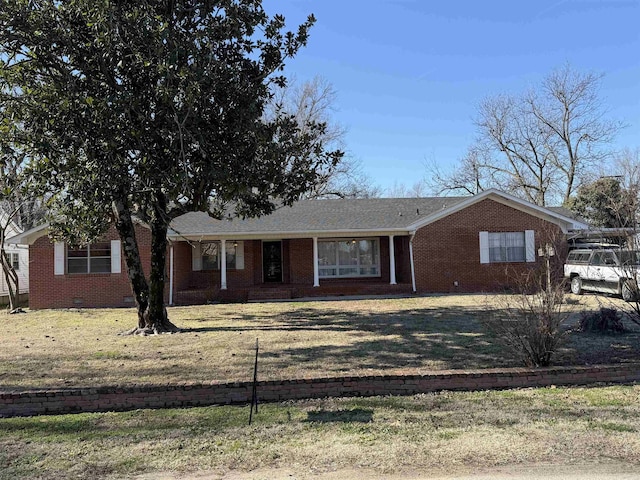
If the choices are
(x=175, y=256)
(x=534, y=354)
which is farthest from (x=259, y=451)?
(x=175, y=256)

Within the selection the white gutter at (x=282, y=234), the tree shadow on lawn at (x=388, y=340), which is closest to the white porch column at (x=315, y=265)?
the white gutter at (x=282, y=234)

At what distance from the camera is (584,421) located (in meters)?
5.23

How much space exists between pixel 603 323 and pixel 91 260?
16859mm

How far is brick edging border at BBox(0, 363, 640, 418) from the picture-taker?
607 cm

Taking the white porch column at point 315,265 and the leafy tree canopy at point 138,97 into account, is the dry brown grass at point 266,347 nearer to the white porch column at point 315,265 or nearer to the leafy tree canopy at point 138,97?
the leafy tree canopy at point 138,97

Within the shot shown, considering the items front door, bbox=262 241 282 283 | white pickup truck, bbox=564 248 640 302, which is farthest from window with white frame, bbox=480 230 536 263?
front door, bbox=262 241 282 283

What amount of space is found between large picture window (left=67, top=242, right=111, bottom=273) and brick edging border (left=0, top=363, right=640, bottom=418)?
42.3 feet

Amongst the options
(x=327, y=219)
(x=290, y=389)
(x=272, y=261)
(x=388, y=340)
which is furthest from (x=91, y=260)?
(x=290, y=389)

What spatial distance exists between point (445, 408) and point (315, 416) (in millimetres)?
1538

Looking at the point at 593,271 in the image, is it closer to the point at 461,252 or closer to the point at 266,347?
the point at 461,252

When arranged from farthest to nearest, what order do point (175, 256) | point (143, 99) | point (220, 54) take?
point (175, 256) → point (220, 54) → point (143, 99)

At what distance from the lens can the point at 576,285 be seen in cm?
1822

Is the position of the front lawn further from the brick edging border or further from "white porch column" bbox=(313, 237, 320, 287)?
"white porch column" bbox=(313, 237, 320, 287)

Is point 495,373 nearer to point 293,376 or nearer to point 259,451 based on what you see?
point 293,376
